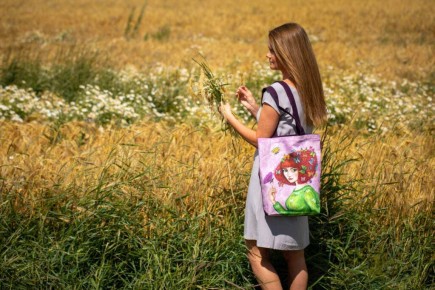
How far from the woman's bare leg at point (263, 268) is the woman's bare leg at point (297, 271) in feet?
0.27

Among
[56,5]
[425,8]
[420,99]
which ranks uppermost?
[425,8]

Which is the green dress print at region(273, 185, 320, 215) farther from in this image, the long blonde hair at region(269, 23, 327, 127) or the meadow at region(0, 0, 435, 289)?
the meadow at region(0, 0, 435, 289)

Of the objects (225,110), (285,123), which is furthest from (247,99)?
(285,123)

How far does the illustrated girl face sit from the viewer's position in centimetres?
286

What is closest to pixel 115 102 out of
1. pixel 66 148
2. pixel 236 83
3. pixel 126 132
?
pixel 126 132

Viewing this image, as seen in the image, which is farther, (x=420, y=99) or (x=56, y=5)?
(x=56, y=5)

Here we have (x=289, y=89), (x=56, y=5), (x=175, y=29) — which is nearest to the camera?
(x=289, y=89)

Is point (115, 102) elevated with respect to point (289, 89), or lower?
lower

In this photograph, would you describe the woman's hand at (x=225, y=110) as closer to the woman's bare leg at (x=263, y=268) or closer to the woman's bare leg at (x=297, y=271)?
the woman's bare leg at (x=263, y=268)

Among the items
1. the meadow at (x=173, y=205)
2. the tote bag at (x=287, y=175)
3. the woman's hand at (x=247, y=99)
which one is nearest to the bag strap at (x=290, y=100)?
the tote bag at (x=287, y=175)

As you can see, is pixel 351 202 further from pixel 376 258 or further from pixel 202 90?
pixel 202 90

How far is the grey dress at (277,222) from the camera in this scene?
2908 mm

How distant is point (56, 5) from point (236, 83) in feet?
62.6

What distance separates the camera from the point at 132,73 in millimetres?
8953
